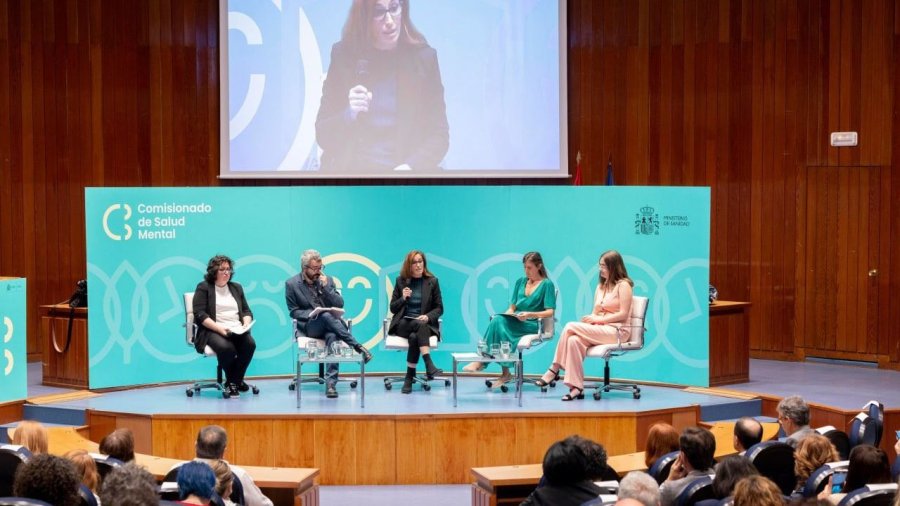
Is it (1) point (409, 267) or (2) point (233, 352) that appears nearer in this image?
(2) point (233, 352)

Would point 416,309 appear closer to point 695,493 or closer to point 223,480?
point 223,480

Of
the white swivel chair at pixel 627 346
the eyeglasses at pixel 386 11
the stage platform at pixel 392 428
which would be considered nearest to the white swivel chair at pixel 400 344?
the stage platform at pixel 392 428

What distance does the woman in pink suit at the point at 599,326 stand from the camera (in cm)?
796

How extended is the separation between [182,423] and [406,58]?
4.73 meters

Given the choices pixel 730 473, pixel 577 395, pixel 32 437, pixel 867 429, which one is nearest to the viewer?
pixel 730 473

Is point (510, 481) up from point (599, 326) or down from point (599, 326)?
down

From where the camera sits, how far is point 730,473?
3.88 m

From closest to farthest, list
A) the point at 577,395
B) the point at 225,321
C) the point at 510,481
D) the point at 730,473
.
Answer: the point at 730,473
the point at 510,481
the point at 577,395
the point at 225,321

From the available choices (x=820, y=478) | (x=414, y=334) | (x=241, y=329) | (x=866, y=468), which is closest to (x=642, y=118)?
(x=414, y=334)

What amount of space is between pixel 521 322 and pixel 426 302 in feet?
2.34

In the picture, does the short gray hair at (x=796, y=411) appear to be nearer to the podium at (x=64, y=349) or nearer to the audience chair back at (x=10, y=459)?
the audience chair back at (x=10, y=459)

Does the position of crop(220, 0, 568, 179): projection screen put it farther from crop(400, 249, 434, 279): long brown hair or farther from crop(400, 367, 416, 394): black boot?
crop(400, 367, 416, 394): black boot

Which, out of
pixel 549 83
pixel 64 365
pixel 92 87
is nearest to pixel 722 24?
pixel 549 83

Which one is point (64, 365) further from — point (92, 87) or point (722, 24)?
point (722, 24)
